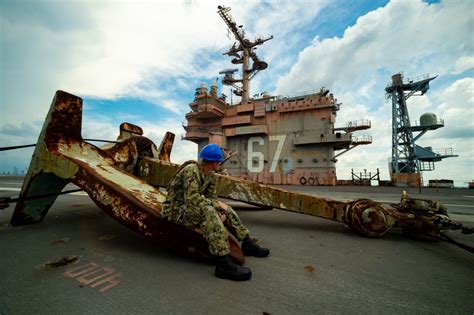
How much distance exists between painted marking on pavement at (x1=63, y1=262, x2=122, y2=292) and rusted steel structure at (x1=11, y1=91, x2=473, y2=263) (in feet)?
0.96

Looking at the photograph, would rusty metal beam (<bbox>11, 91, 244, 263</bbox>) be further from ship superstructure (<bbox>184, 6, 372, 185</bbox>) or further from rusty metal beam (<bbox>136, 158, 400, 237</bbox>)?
ship superstructure (<bbox>184, 6, 372, 185</bbox>)

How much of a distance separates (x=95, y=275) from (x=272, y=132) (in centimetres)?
2029

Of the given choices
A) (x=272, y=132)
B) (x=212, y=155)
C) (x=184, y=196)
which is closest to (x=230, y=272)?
(x=184, y=196)

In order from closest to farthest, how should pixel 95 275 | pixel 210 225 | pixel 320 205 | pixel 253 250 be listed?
1. pixel 95 275
2. pixel 210 225
3. pixel 253 250
4. pixel 320 205

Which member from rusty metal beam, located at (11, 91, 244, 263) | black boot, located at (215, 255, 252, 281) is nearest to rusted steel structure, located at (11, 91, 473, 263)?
rusty metal beam, located at (11, 91, 244, 263)

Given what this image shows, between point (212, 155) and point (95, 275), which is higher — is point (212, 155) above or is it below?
above

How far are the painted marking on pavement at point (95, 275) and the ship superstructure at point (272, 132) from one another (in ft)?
56.1

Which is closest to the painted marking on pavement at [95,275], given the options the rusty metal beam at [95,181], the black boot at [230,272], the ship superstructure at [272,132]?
the rusty metal beam at [95,181]

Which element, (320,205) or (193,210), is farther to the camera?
(320,205)

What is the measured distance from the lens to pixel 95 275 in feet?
4.02

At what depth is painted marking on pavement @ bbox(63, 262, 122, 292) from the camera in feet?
3.69

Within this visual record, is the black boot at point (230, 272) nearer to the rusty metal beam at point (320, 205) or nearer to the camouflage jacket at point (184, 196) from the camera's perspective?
the camouflage jacket at point (184, 196)

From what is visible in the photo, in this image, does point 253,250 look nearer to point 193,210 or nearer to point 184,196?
point 193,210

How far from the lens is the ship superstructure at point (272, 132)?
18719 mm
